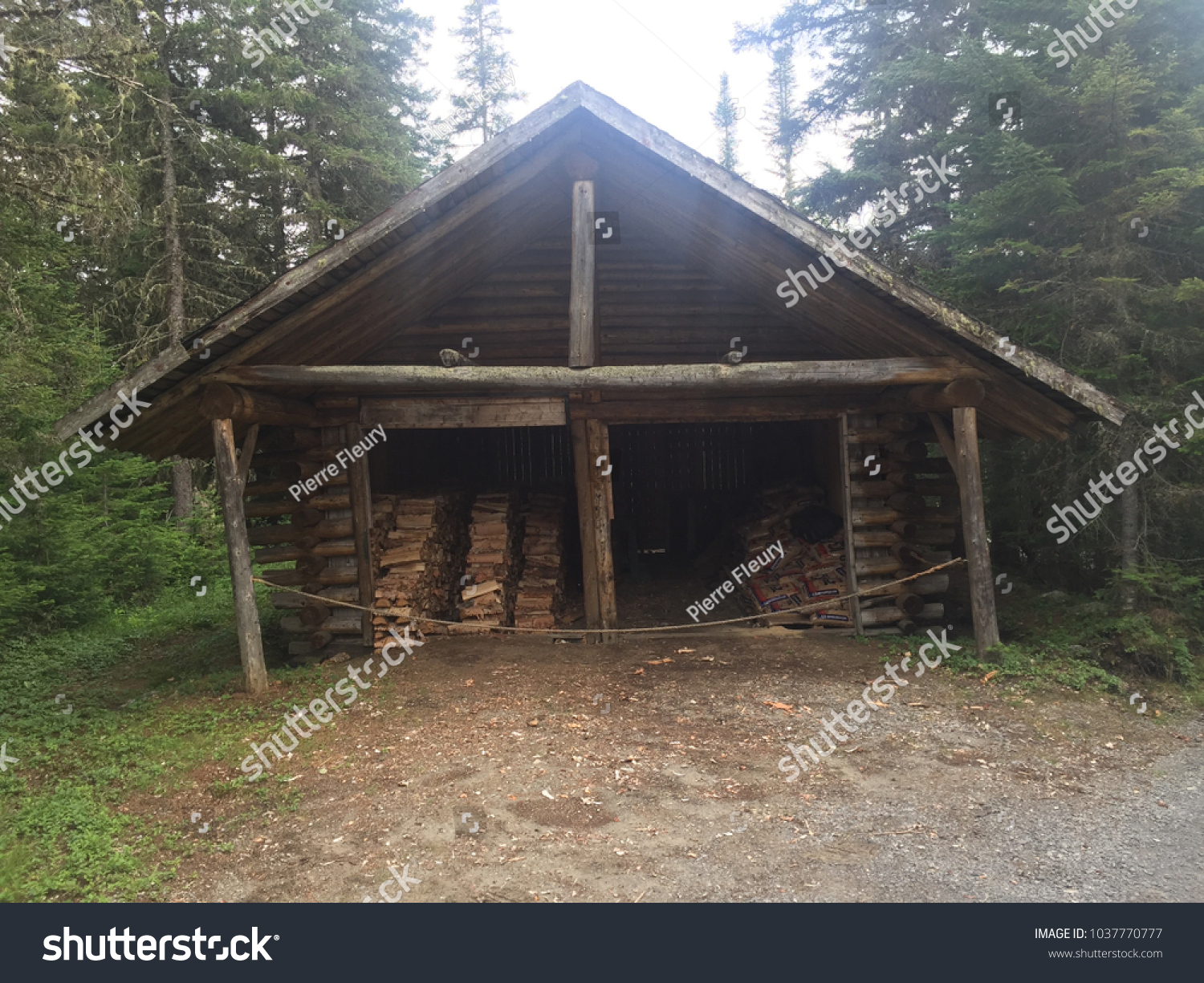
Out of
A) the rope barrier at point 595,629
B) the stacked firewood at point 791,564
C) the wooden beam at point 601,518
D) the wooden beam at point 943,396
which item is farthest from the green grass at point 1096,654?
the wooden beam at point 601,518

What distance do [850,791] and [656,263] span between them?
655 cm

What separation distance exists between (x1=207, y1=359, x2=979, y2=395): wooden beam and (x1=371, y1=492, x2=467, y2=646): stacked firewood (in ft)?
7.41

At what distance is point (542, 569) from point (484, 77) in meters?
22.4

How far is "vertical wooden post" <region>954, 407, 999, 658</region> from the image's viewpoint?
8.00 meters

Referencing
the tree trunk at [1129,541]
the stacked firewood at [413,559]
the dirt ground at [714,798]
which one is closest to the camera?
the dirt ground at [714,798]

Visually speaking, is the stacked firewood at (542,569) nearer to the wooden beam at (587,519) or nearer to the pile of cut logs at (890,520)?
the wooden beam at (587,519)

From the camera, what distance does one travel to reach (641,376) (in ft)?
26.1

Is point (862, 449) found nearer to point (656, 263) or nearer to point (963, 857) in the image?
point (656, 263)

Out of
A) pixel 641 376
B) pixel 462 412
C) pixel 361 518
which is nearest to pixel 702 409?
pixel 641 376

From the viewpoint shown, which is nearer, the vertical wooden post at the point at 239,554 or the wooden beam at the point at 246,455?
the vertical wooden post at the point at 239,554

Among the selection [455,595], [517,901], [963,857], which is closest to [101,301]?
[455,595]

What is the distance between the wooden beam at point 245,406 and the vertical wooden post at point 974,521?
7.64m

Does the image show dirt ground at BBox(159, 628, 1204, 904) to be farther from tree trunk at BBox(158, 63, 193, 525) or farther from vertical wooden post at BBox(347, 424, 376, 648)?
tree trunk at BBox(158, 63, 193, 525)

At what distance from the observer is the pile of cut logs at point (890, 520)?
9312 mm
